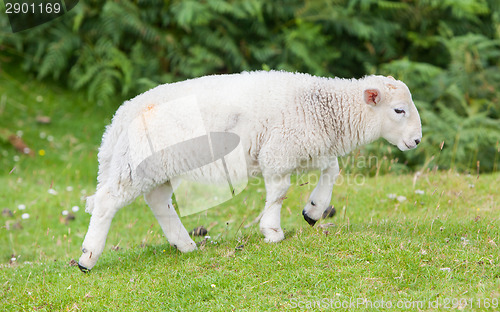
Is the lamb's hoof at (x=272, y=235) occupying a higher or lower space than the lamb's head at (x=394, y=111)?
lower

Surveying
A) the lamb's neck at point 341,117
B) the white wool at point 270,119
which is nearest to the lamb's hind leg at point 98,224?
the white wool at point 270,119

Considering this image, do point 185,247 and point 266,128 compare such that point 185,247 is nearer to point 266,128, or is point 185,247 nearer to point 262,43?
point 266,128

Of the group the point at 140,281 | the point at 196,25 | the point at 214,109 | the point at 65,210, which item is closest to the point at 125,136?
the point at 214,109

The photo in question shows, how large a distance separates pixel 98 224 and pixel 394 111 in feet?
10.9

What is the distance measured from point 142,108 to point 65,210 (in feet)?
12.4

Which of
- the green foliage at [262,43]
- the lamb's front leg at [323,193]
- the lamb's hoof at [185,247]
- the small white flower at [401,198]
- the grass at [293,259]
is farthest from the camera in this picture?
the green foliage at [262,43]

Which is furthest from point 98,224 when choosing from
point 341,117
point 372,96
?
point 372,96

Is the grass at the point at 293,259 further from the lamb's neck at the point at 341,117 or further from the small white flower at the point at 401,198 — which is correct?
the lamb's neck at the point at 341,117

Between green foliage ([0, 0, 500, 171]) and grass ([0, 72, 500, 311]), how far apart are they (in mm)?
3408

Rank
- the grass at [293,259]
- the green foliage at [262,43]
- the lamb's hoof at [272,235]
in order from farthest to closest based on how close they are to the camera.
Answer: the green foliage at [262,43] < the lamb's hoof at [272,235] < the grass at [293,259]

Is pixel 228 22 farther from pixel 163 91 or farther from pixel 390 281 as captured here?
pixel 390 281

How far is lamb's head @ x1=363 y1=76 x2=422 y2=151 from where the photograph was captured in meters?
5.78

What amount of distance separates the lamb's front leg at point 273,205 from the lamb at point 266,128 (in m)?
0.01

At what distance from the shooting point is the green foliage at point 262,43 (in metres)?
11.5
